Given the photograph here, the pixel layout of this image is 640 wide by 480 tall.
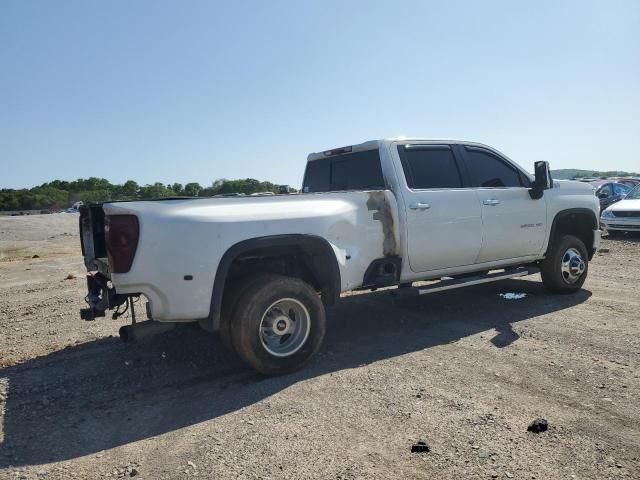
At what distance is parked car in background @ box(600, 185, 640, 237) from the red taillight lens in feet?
44.5

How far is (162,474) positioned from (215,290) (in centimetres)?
142

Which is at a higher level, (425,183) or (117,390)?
(425,183)

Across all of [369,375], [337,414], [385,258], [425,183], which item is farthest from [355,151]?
[337,414]

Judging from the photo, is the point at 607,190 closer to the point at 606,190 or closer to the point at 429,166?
the point at 606,190

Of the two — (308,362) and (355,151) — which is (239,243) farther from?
(355,151)

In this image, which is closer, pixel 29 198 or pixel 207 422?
pixel 207 422

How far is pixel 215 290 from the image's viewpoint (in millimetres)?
3887

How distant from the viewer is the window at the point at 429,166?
212 inches

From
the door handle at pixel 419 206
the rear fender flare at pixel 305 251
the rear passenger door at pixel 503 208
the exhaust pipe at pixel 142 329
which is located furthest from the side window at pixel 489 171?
the exhaust pipe at pixel 142 329

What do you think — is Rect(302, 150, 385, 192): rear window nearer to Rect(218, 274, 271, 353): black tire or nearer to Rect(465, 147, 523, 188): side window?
Rect(465, 147, 523, 188): side window

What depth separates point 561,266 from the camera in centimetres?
664

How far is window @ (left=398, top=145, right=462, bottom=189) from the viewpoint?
212 inches

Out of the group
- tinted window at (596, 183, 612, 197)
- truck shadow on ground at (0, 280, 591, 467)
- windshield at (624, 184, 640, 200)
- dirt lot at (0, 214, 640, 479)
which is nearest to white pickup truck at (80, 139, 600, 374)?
truck shadow on ground at (0, 280, 591, 467)

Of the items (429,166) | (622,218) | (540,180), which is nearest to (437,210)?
(429,166)
